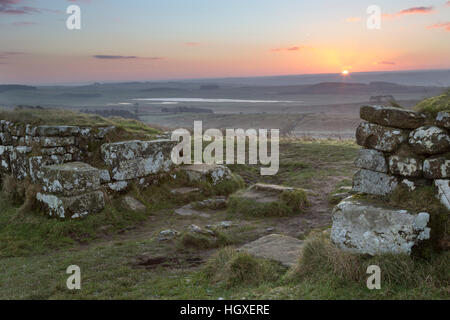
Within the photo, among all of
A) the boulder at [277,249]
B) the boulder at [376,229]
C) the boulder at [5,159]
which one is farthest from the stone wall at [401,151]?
the boulder at [5,159]

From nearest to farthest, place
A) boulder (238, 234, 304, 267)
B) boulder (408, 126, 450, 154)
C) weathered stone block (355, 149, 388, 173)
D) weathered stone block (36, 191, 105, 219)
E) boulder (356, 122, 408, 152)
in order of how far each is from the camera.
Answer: boulder (408, 126, 450, 154) < boulder (356, 122, 408, 152) < weathered stone block (355, 149, 388, 173) < boulder (238, 234, 304, 267) < weathered stone block (36, 191, 105, 219)

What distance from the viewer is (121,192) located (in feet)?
31.5

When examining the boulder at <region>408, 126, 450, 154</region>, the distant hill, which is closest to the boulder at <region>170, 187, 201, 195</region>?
the boulder at <region>408, 126, 450, 154</region>

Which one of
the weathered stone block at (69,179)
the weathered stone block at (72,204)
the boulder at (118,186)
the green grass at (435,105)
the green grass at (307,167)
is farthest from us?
the green grass at (307,167)

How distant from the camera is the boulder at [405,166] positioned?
508 centimetres

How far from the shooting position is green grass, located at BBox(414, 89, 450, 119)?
17.0ft

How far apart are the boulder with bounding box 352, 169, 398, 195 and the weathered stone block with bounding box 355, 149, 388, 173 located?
0.24 ft

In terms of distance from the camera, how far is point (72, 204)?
26.7 ft

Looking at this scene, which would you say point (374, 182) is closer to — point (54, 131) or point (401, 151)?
point (401, 151)

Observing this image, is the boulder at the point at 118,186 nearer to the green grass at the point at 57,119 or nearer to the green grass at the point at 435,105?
the green grass at the point at 57,119

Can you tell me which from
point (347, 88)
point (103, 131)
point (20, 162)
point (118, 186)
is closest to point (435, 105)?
point (118, 186)

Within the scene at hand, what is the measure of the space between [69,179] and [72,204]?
1.79 feet

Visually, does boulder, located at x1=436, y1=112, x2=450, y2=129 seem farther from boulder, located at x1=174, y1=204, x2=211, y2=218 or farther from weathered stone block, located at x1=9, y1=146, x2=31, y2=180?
weathered stone block, located at x1=9, y1=146, x2=31, y2=180
